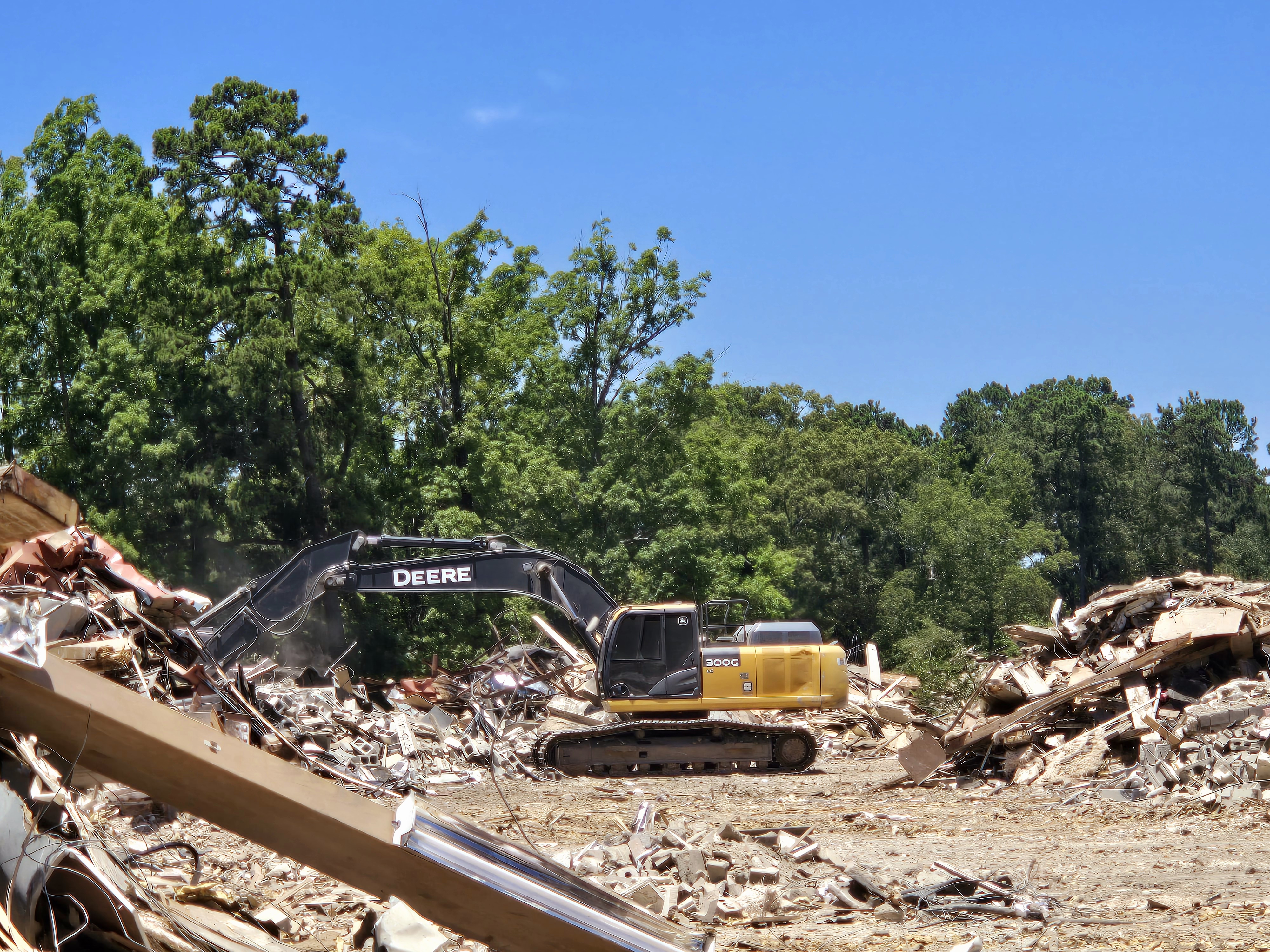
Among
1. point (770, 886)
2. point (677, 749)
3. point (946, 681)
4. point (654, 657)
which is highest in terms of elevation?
point (654, 657)

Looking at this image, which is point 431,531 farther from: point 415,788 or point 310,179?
point 415,788

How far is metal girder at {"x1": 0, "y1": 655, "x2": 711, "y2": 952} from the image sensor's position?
407 cm

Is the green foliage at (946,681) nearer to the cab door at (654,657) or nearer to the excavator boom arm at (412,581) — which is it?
the cab door at (654,657)

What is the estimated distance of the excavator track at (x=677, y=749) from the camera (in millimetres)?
15352

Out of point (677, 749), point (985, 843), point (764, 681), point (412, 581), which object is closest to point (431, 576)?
point (412, 581)

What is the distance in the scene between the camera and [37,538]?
11.0m

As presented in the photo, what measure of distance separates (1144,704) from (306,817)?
38.1ft

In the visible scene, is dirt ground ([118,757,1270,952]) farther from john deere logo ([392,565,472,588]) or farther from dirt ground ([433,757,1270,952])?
john deere logo ([392,565,472,588])

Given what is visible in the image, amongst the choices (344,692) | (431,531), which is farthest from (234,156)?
(344,692)

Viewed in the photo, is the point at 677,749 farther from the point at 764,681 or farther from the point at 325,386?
→ the point at 325,386

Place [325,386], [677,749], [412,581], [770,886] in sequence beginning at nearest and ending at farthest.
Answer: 1. [770,886]
2. [677,749]
3. [412,581]
4. [325,386]

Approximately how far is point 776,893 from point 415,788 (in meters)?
6.24

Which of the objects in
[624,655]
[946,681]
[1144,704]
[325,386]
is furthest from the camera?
[325,386]

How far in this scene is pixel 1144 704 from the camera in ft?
44.1
